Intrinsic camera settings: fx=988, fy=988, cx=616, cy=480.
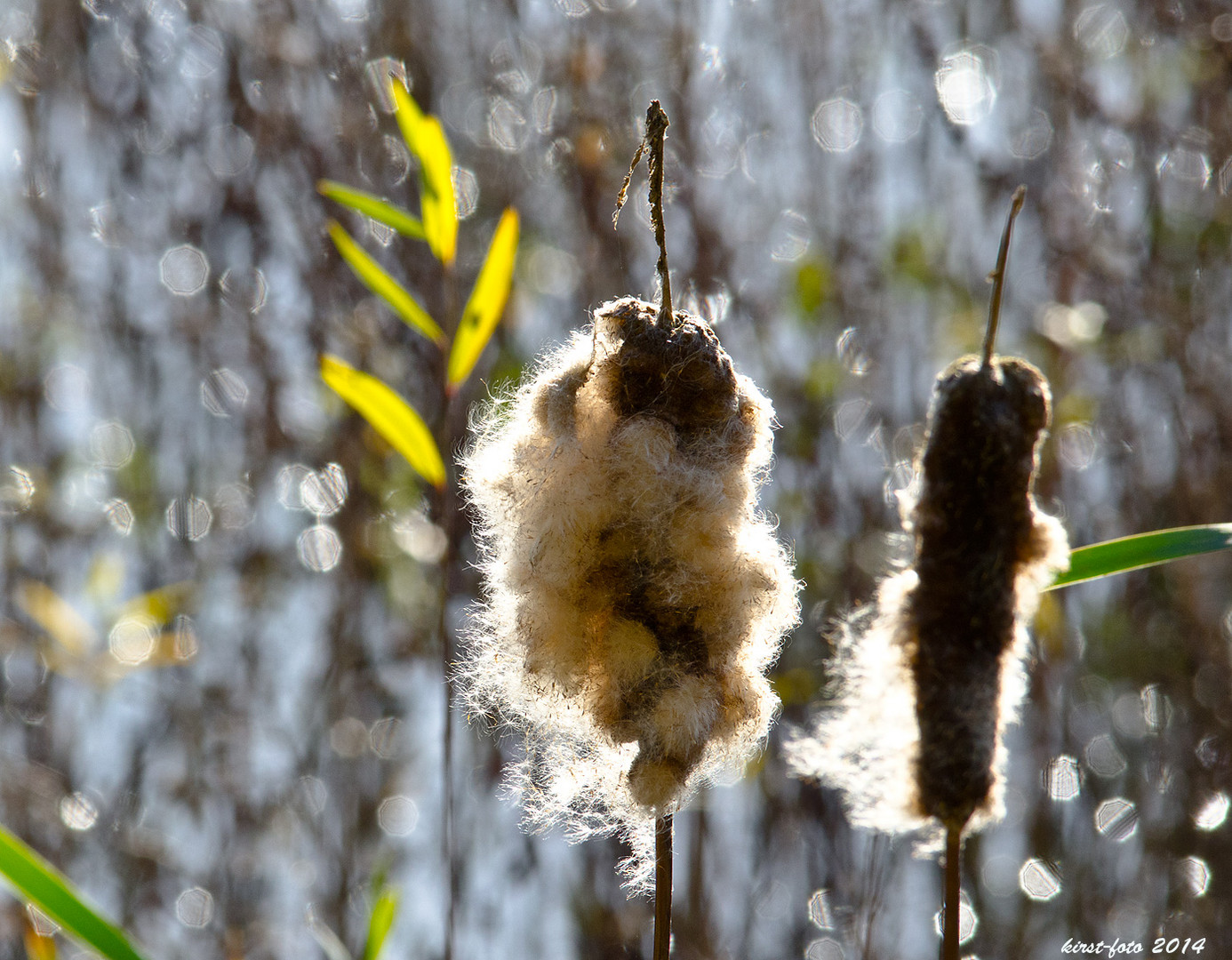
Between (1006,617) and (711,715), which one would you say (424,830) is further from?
(1006,617)

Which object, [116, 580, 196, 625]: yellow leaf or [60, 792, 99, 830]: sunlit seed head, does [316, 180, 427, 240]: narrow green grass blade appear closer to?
[116, 580, 196, 625]: yellow leaf

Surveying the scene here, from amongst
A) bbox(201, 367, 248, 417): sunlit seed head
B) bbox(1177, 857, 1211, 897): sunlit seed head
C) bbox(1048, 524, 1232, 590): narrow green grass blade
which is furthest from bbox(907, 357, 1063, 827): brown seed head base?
bbox(201, 367, 248, 417): sunlit seed head

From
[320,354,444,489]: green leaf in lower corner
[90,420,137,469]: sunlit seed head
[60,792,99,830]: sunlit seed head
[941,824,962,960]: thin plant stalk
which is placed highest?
[90,420,137,469]: sunlit seed head

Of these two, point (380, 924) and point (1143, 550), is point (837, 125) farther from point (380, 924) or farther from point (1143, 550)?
point (380, 924)

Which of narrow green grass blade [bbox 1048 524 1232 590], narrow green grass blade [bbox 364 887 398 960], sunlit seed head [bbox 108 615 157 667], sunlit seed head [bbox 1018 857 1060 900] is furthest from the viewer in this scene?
sunlit seed head [bbox 1018 857 1060 900]

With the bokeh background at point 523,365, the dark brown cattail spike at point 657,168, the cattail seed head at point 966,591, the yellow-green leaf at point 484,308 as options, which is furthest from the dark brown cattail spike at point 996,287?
the bokeh background at point 523,365

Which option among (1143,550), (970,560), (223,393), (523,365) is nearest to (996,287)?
(970,560)

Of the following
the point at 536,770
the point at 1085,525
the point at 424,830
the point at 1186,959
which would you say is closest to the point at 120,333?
the point at 424,830
